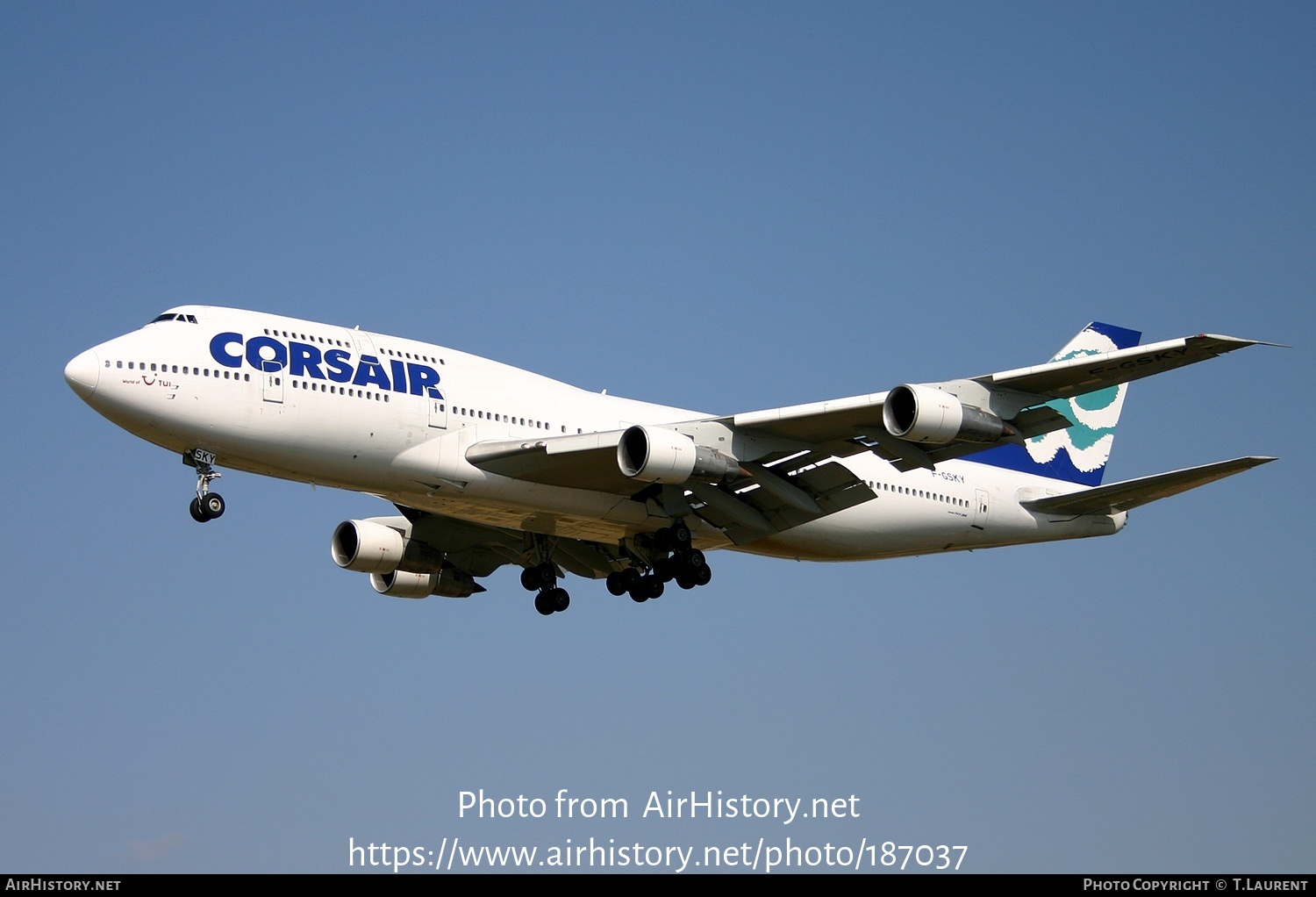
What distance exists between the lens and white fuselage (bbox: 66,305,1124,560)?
28625 mm

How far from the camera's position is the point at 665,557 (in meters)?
34.2

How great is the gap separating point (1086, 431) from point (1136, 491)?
23.8 ft

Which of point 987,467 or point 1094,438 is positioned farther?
point 1094,438

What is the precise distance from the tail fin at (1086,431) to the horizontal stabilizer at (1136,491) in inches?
83.2

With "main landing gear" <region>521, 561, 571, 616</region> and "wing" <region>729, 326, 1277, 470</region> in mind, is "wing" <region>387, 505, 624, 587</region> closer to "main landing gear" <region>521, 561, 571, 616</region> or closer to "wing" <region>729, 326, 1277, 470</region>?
"main landing gear" <region>521, 561, 571, 616</region>

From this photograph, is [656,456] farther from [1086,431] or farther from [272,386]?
[1086,431]

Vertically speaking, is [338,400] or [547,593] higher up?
[338,400]

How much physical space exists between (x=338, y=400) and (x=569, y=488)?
5.40 meters

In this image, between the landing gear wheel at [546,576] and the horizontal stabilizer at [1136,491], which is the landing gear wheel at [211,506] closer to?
the landing gear wheel at [546,576]

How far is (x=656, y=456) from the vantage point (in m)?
30.3

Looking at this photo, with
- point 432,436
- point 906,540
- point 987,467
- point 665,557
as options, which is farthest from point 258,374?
point 987,467
